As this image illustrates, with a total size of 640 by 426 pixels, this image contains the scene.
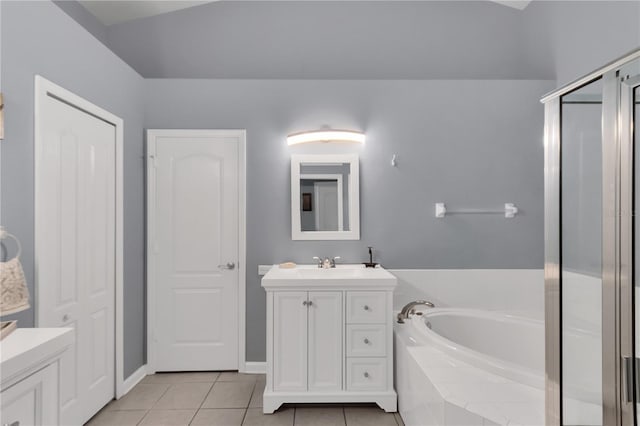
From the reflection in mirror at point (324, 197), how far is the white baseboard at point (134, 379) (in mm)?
1683

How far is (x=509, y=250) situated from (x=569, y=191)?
201 centimetres

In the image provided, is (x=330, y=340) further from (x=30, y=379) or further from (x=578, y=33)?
(x=578, y=33)

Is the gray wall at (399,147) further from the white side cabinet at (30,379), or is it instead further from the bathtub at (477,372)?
the white side cabinet at (30,379)

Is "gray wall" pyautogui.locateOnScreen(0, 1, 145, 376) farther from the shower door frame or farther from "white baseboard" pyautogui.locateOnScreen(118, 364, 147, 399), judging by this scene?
the shower door frame

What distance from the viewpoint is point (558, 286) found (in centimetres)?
125

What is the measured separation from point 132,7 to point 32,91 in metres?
1.78

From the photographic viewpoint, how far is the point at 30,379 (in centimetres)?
106

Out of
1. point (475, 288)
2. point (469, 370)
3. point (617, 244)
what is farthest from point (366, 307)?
point (617, 244)

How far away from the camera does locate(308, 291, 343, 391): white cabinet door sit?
243 centimetres

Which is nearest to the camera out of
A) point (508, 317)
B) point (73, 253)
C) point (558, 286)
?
point (558, 286)

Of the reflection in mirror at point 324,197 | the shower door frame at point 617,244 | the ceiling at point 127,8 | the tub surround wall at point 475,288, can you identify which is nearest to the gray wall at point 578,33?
the tub surround wall at point 475,288

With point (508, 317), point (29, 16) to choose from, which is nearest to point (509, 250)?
point (508, 317)

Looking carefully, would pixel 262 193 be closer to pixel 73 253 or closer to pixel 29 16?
pixel 73 253

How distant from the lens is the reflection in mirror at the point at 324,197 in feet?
10.1
